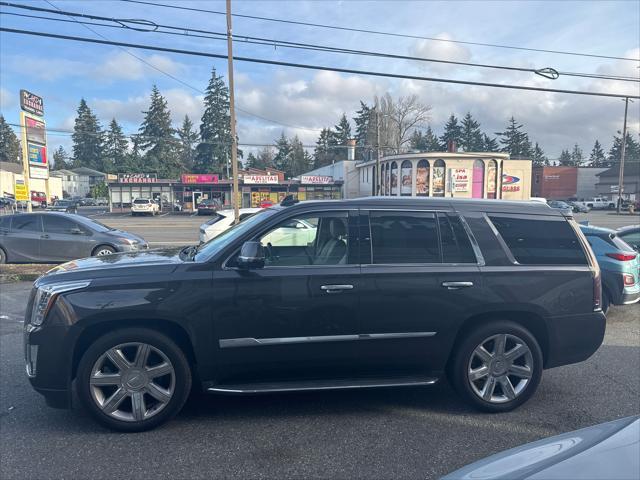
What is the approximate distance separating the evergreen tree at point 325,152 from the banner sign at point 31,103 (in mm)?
70425

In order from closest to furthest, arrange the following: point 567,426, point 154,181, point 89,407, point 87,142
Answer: point 89,407 < point 567,426 < point 154,181 < point 87,142

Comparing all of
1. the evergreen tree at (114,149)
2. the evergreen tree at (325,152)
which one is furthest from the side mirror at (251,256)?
the evergreen tree at (114,149)

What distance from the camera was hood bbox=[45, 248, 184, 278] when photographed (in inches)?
149

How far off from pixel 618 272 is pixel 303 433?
6174 mm

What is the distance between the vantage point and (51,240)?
12.4 metres

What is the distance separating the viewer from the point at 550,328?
13.9 feet

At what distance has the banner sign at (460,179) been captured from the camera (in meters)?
43.8

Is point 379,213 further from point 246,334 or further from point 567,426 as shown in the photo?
point 567,426

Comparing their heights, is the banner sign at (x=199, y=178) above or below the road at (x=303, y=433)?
above

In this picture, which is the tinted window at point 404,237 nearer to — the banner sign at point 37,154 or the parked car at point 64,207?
the banner sign at point 37,154

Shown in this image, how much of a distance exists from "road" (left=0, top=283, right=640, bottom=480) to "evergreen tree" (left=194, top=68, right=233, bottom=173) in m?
73.3

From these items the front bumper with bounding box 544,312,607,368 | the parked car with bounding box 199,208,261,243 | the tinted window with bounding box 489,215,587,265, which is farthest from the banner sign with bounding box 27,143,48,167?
the front bumper with bounding box 544,312,607,368

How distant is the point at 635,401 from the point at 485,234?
210 cm

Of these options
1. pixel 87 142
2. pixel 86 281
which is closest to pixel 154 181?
pixel 86 281
